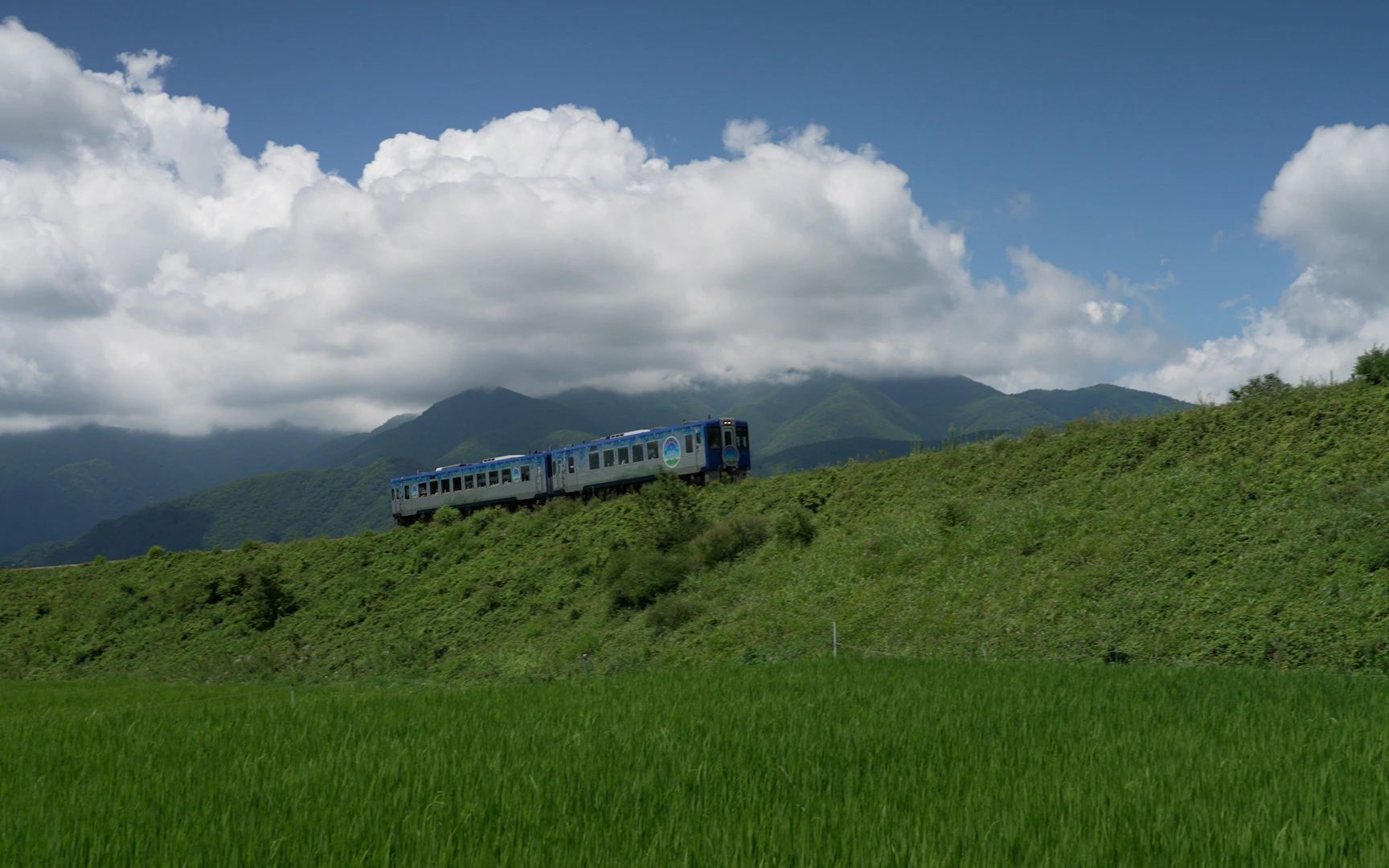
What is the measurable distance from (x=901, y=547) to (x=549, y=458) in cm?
2448

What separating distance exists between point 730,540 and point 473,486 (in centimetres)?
2268

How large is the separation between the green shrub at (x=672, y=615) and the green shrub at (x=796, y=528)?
4.38m

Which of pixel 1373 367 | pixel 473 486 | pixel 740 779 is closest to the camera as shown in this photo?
pixel 740 779

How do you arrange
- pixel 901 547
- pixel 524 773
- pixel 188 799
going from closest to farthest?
pixel 188 799
pixel 524 773
pixel 901 547

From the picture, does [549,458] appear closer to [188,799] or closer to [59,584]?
[59,584]

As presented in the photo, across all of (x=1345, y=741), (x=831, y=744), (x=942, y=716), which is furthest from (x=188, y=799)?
(x=1345, y=741)

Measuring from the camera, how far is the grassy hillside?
55.4ft

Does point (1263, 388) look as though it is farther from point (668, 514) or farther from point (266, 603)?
point (266, 603)

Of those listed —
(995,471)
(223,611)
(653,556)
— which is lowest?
(223,611)

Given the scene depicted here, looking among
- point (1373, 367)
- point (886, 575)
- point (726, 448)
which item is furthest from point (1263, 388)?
point (726, 448)

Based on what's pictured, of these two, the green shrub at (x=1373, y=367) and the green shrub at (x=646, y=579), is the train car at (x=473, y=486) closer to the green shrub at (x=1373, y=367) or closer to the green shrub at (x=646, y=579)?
the green shrub at (x=646, y=579)

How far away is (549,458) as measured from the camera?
1783 inches

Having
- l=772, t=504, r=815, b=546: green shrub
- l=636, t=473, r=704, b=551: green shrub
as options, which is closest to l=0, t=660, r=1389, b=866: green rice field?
l=772, t=504, r=815, b=546: green shrub

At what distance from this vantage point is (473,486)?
4819 centimetres
